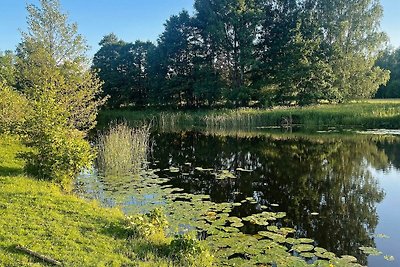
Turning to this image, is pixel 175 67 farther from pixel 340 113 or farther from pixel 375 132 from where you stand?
pixel 375 132

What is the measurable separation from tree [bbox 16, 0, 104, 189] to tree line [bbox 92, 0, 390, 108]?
20.7m

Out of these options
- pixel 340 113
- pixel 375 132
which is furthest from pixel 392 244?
pixel 340 113

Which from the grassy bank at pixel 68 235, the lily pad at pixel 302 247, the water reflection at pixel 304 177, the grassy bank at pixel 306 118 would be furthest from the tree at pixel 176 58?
the lily pad at pixel 302 247

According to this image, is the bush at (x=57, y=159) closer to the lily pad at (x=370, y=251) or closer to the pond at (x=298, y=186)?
the pond at (x=298, y=186)

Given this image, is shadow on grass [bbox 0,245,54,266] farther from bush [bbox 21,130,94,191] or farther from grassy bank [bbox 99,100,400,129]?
grassy bank [bbox 99,100,400,129]

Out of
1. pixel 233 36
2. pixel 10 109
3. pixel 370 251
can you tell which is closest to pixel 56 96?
pixel 10 109

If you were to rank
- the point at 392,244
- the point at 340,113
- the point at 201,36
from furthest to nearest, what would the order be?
the point at 201,36 < the point at 340,113 < the point at 392,244

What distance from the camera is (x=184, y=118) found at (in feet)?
129

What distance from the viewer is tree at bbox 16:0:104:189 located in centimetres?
1127

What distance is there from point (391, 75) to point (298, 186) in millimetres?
61263

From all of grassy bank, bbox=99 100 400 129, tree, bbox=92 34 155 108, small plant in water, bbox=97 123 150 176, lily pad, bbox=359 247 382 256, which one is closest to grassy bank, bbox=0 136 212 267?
lily pad, bbox=359 247 382 256

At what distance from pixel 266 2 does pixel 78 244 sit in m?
45.6

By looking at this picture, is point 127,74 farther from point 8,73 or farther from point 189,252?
point 189,252

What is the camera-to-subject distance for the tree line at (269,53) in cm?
4209
